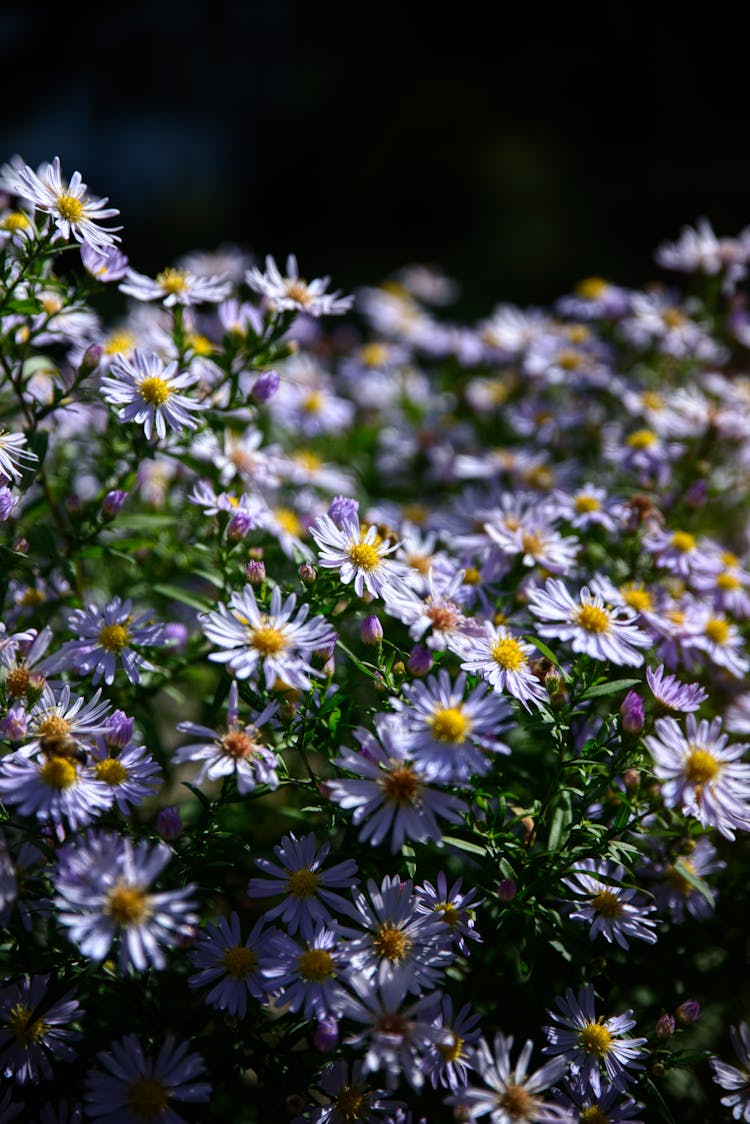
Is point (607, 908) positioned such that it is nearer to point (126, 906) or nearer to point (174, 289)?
point (126, 906)

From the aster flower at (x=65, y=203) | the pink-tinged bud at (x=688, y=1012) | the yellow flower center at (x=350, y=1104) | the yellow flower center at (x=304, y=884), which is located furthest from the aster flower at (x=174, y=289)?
the pink-tinged bud at (x=688, y=1012)

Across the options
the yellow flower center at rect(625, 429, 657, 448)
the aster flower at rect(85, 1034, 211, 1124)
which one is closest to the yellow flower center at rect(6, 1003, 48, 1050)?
the aster flower at rect(85, 1034, 211, 1124)

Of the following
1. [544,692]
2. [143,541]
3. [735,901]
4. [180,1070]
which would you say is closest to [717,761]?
[544,692]

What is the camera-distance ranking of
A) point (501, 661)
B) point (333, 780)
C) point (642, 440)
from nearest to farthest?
point (333, 780) < point (501, 661) < point (642, 440)

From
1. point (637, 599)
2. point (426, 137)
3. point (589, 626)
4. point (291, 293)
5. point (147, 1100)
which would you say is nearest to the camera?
point (147, 1100)

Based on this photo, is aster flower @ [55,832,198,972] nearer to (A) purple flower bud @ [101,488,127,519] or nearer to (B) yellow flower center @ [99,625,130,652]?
(B) yellow flower center @ [99,625,130,652]

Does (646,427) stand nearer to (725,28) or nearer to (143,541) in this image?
(143,541)

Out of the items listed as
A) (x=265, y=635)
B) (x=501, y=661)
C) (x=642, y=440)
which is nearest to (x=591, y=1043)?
(x=501, y=661)

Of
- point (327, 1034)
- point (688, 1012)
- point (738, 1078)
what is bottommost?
point (738, 1078)

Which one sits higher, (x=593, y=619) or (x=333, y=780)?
(x=593, y=619)
